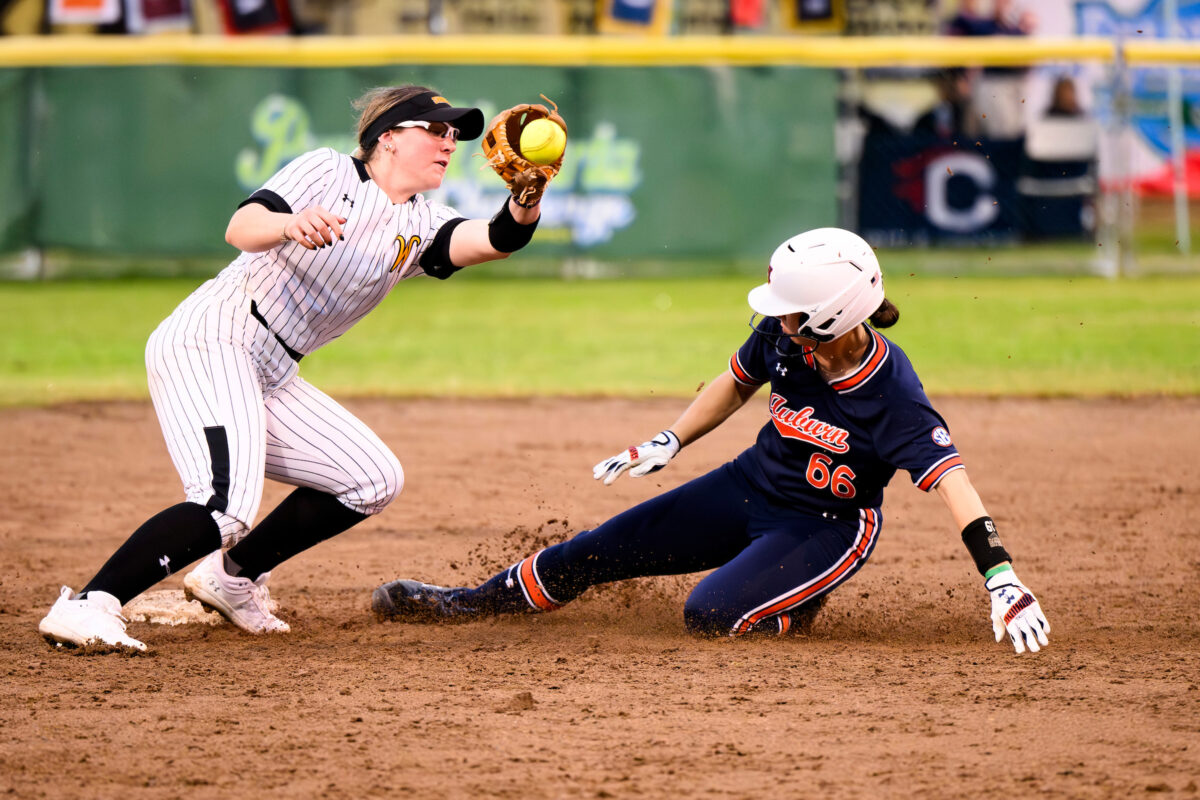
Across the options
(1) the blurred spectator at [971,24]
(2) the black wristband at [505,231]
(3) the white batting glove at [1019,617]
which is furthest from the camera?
(1) the blurred spectator at [971,24]

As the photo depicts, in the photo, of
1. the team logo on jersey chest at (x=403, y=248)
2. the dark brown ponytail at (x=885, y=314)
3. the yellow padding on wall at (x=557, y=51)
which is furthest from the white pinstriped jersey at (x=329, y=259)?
the yellow padding on wall at (x=557, y=51)

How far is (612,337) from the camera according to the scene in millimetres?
11086

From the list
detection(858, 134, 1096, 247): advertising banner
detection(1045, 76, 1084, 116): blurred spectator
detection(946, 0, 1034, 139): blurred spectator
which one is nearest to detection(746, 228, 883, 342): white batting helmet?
detection(858, 134, 1096, 247): advertising banner

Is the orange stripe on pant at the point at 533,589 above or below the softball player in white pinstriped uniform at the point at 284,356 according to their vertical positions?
below

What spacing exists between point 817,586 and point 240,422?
1723mm

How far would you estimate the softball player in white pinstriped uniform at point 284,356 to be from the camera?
3986mm

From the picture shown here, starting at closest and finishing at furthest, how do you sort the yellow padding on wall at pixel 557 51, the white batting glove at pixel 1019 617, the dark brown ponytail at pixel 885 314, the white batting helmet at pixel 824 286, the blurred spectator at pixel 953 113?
the white batting glove at pixel 1019 617
the white batting helmet at pixel 824 286
the dark brown ponytail at pixel 885 314
the yellow padding on wall at pixel 557 51
the blurred spectator at pixel 953 113

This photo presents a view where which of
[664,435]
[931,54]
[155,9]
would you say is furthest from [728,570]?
[155,9]

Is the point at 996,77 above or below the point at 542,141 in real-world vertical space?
below

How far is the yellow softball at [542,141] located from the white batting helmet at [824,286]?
75cm

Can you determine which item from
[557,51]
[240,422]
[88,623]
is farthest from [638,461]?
[557,51]

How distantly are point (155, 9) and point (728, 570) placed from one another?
1848 centimetres

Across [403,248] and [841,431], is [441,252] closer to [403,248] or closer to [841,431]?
[403,248]

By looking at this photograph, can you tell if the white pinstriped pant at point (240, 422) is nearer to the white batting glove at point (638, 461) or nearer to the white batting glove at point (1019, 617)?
the white batting glove at point (638, 461)
